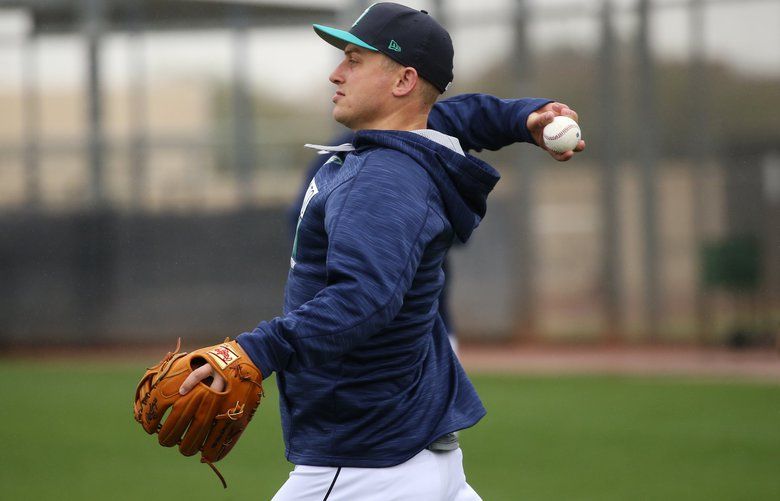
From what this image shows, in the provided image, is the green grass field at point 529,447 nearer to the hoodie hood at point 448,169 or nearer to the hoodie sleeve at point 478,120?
the hoodie sleeve at point 478,120

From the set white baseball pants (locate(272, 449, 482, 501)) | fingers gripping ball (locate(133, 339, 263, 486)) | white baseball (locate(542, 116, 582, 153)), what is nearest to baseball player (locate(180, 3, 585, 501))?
white baseball pants (locate(272, 449, 482, 501))

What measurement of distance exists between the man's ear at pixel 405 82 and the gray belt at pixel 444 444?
3.10 ft

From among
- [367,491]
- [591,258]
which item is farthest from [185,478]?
[591,258]

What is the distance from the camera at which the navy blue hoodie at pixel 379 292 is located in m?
2.71

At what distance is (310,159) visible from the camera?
16062mm

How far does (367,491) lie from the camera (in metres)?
2.96

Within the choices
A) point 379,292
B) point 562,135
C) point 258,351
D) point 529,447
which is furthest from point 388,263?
point 529,447

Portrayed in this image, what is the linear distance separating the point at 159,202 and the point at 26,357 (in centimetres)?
289

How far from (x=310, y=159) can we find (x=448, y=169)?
13161 millimetres

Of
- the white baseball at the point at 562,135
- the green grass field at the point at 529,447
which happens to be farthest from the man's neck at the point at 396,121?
the green grass field at the point at 529,447

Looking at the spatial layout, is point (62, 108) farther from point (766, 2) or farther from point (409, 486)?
point (409, 486)

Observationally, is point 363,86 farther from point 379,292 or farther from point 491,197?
point 491,197

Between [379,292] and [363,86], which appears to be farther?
[363,86]

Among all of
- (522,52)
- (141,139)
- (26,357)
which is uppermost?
(522,52)
